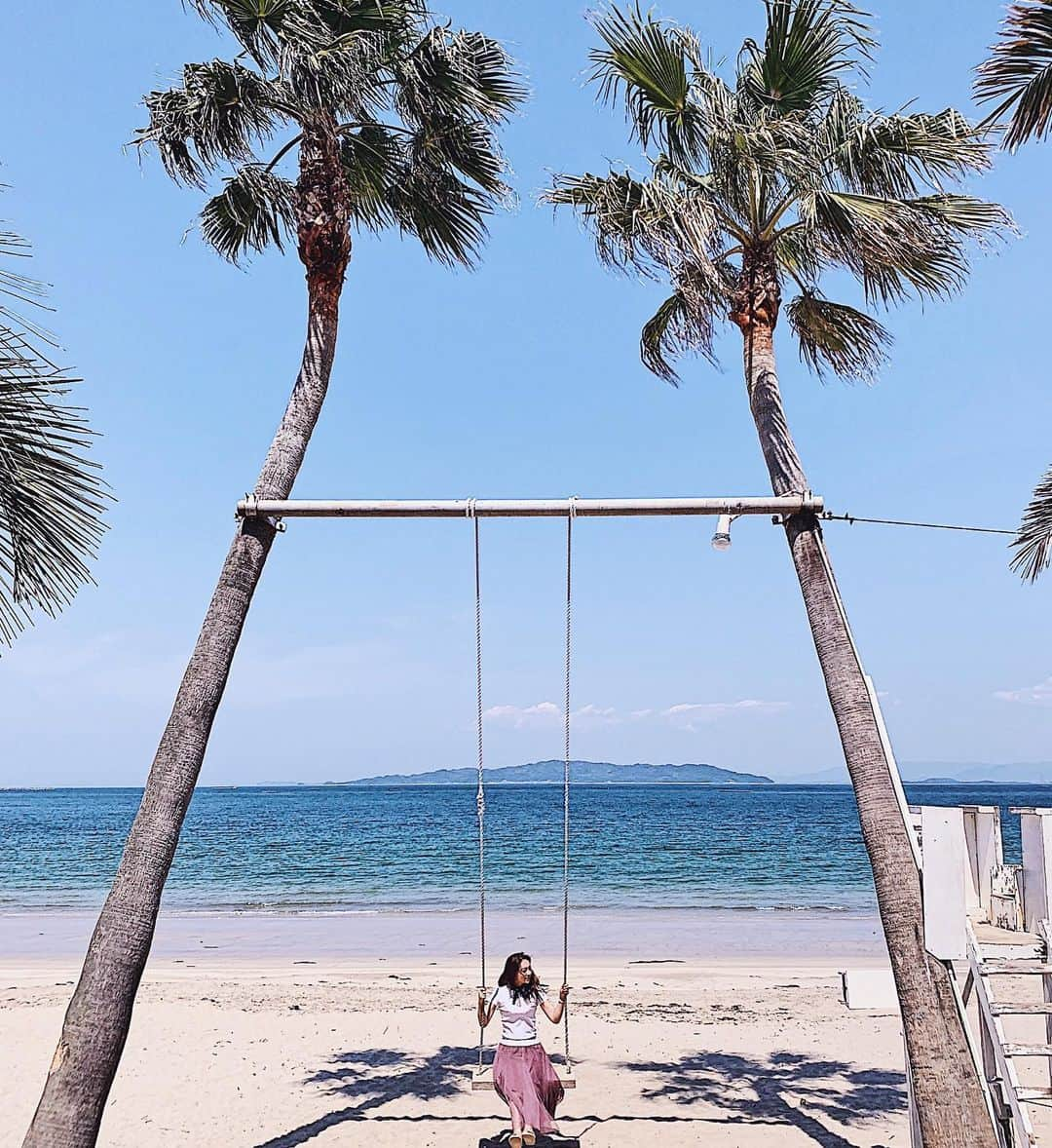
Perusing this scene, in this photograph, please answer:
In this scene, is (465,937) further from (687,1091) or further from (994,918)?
(994,918)

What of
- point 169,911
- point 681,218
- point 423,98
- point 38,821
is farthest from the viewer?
point 38,821

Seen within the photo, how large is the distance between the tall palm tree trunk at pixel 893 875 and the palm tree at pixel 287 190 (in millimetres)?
3090

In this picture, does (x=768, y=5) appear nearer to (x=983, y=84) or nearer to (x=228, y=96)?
(x=983, y=84)

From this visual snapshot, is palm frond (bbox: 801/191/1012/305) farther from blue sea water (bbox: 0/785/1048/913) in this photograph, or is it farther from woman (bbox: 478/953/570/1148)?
blue sea water (bbox: 0/785/1048/913)

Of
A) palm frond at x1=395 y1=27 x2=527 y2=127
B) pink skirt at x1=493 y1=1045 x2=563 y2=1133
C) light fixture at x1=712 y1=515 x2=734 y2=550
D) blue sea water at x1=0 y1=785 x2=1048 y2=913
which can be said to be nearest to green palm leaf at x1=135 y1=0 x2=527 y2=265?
palm frond at x1=395 y1=27 x2=527 y2=127

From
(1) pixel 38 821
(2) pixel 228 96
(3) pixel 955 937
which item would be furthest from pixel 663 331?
(1) pixel 38 821

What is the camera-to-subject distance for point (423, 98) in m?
7.24

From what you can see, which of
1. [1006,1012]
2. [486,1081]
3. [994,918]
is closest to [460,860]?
[486,1081]

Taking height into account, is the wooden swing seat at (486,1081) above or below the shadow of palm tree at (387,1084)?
above

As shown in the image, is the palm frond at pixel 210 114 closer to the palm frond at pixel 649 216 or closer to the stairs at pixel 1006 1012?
the palm frond at pixel 649 216

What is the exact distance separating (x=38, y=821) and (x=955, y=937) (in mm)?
77080

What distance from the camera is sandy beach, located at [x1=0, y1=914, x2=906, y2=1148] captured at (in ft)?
24.2

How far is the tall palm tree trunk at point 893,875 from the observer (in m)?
5.34

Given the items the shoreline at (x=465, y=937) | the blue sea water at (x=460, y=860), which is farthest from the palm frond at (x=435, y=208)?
the blue sea water at (x=460, y=860)
